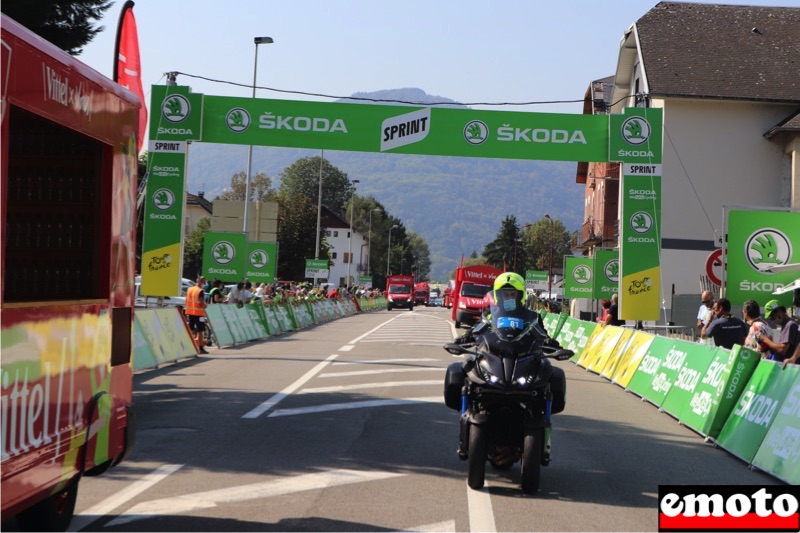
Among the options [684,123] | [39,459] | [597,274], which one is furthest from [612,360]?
[684,123]

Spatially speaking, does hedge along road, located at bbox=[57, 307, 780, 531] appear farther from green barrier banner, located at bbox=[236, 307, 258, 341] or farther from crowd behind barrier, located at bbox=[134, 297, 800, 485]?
green barrier banner, located at bbox=[236, 307, 258, 341]

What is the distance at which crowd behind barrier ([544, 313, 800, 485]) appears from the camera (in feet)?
29.8

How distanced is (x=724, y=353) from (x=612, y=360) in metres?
7.70

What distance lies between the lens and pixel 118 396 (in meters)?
6.62

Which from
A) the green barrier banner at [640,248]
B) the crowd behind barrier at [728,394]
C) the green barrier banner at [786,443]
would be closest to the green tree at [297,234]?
the green barrier banner at [640,248]

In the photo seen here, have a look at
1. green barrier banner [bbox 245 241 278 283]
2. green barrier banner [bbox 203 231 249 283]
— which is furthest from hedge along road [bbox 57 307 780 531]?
green barrier banner [bbox 245 241 278 283]

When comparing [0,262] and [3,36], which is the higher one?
[3,36]

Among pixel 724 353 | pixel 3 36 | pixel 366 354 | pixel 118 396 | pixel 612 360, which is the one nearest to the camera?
pixel 3 36

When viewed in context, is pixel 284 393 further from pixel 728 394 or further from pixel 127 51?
pixel 728 394

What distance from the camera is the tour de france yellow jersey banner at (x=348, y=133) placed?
75.2ft

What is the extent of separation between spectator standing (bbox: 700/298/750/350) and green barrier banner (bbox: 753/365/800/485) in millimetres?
4960

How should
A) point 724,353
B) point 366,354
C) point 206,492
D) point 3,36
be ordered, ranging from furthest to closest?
point 366,354, point 724,353, point 206,492, point 3,36

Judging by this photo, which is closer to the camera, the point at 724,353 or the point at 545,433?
the point at 545,433

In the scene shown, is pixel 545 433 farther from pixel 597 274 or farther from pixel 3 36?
pixel 597 274
